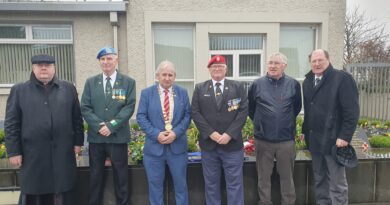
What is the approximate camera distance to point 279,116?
3.59 m

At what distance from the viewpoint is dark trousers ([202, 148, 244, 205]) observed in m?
3.54

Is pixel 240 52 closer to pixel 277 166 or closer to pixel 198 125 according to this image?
pixel 277 166

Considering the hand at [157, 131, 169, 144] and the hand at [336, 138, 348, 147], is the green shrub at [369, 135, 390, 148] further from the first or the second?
the hand at [157, 131, 169, 144]

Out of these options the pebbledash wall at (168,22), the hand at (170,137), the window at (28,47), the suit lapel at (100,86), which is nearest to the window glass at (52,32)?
the window at (28,47)

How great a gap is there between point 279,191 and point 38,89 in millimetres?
3085

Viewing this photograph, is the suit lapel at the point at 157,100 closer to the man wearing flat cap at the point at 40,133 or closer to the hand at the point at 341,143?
the man wearing flat cap at the point at 40,133

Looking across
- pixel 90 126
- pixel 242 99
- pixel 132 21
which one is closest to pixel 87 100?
pixel 90 126

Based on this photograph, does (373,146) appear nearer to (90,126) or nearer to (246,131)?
(246,131)

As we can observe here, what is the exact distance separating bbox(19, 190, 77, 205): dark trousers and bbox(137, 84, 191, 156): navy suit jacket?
0.98 meters

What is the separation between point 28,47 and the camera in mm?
8531

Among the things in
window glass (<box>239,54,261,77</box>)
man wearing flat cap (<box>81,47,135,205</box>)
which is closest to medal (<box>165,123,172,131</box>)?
man wearing flat cap (<box>81,47,135,205</box>)

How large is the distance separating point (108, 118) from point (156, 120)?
53 cm

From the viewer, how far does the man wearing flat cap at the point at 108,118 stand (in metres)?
3.50

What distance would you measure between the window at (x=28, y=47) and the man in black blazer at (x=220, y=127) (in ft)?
20.1
